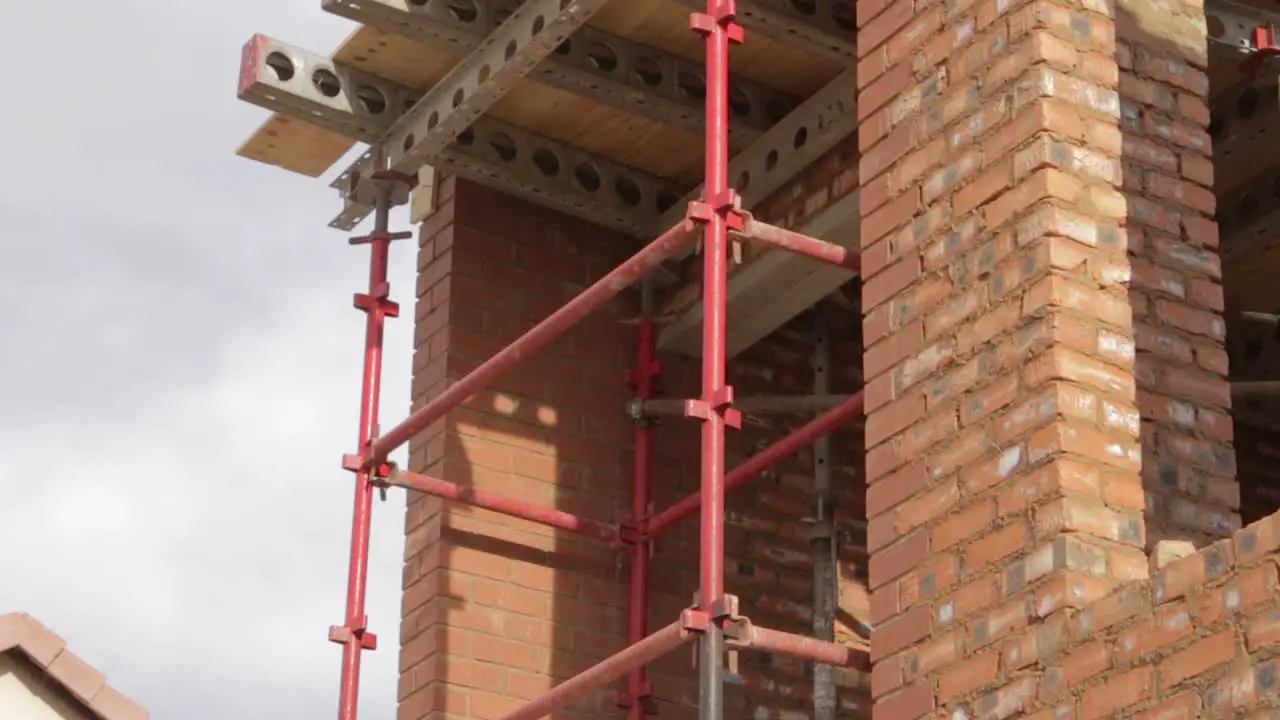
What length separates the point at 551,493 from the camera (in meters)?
9.96

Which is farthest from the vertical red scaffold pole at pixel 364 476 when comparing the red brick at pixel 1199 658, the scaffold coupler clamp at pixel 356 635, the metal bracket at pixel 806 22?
the red brick at pixel 1199 658

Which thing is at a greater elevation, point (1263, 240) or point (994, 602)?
point (1263, 240)

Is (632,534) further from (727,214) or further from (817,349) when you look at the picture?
(727,214)

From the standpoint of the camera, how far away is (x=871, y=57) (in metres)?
7.78

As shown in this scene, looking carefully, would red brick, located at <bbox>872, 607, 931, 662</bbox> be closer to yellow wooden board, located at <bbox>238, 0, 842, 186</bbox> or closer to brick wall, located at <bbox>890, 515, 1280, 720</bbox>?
brick wall, located at <bbox>890, 515, 1280, 720</bbox>

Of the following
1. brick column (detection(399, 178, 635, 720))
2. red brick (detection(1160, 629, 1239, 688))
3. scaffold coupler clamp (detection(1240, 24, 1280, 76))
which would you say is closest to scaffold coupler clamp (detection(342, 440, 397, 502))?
brick column (detection(399, 178, 635, 720))

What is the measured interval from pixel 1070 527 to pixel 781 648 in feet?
3.85

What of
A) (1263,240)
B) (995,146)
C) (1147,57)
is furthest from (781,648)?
(1263,240)

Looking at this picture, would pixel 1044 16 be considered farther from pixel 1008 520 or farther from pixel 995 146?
pixel 1008 520

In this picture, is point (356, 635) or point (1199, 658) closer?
point (1199, 658)

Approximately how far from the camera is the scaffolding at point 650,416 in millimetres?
7410

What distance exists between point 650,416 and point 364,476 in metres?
1.33

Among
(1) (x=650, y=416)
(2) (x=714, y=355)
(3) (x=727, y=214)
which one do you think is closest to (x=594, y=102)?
(1) (x=650, y=416)

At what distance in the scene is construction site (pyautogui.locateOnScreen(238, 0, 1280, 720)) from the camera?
21.6 feet
